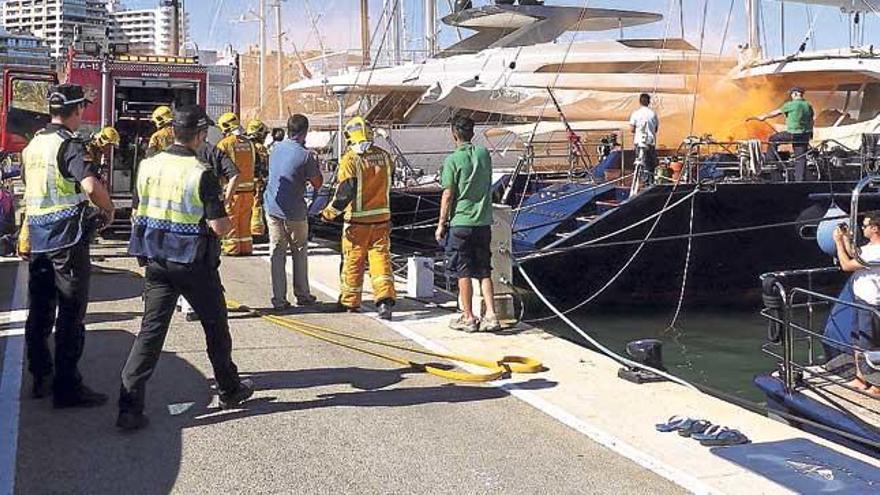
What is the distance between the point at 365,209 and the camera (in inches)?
339

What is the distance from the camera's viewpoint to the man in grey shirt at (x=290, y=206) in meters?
9.16

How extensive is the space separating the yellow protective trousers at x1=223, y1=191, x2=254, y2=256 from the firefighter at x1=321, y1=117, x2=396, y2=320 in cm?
449

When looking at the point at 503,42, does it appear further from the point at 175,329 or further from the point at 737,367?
the point at 175,329

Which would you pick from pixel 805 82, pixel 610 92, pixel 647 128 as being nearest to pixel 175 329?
pixel 647 128

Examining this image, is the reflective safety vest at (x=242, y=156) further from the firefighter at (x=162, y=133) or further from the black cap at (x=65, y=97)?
the black cap at (x=65, y=97)

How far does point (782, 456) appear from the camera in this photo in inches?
200

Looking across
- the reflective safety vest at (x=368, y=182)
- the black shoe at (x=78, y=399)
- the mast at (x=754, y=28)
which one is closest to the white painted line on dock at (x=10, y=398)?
the black shoe at (x=78, y=399)

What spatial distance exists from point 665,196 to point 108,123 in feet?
27.6

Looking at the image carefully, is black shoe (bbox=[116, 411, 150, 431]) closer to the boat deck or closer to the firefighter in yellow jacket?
the boat deck

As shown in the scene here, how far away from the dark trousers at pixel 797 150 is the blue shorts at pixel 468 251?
24.9 feet

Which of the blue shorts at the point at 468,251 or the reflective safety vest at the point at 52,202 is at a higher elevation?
the reflective safety vest at the point at 52,202

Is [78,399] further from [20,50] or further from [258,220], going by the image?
[20,50]

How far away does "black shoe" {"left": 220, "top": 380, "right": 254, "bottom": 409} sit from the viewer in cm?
577

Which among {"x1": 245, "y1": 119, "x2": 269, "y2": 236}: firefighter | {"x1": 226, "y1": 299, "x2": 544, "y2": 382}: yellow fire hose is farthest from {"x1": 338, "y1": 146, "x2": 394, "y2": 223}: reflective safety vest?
{"x1": 245, "y1": 119, "x2": 269, "y2": 236}: firefighter
